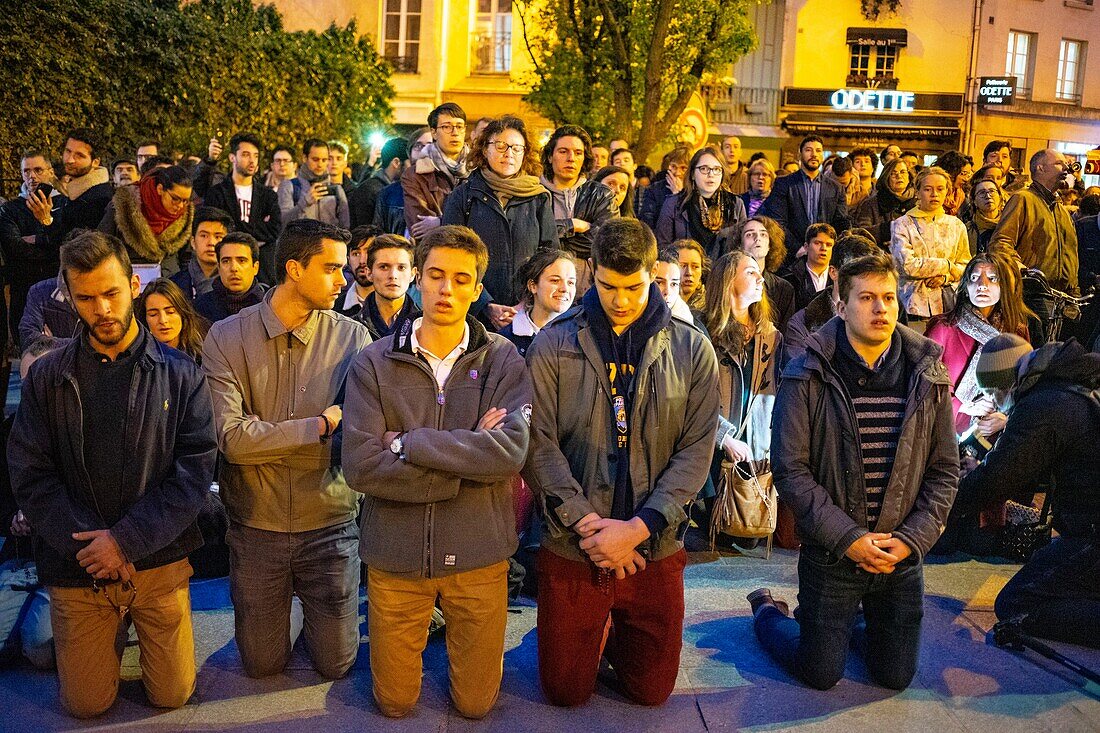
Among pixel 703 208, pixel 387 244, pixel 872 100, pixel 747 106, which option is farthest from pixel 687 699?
pixel 872 100

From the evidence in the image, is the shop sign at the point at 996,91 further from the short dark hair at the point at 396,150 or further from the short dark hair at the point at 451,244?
the short dark hair at the point at 451,244

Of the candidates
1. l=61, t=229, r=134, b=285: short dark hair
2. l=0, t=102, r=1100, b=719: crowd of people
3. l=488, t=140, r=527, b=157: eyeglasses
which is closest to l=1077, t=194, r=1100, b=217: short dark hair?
l=0, t=102, r=1100, b=719: crowd of people

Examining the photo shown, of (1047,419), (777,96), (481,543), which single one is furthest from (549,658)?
(777,96)

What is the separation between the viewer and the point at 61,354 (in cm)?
379

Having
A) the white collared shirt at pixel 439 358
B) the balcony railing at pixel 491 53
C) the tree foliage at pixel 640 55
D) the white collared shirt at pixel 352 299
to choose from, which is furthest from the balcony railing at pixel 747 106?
the white collared shirt at pixel 439 358

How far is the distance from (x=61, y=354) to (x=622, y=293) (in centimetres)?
231

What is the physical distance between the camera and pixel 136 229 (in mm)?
6832

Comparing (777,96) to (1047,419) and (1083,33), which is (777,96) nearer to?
(1083,33)

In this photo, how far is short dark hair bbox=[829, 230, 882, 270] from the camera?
5.90 m

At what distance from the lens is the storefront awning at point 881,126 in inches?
1050

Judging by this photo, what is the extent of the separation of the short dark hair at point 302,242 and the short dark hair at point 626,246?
49.0 inches

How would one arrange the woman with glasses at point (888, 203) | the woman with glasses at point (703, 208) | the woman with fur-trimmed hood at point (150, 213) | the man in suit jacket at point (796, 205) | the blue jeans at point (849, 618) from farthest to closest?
the woman with glasses at point (888, 203) < the man in suit jacket at point (796, 205) < the woman with glasses at point (703, 208) < the woman with fur-trimmed hood at point (150, 213) < the blue jeans at point (849, 618)

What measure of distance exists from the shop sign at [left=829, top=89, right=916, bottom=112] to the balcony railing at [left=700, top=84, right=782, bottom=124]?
1627 mm

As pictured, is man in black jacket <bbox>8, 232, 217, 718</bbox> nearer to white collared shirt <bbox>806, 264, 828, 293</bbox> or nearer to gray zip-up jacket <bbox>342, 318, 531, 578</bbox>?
gray zip-up jacket <bbox>342, 318, 531, 578</bbox>
